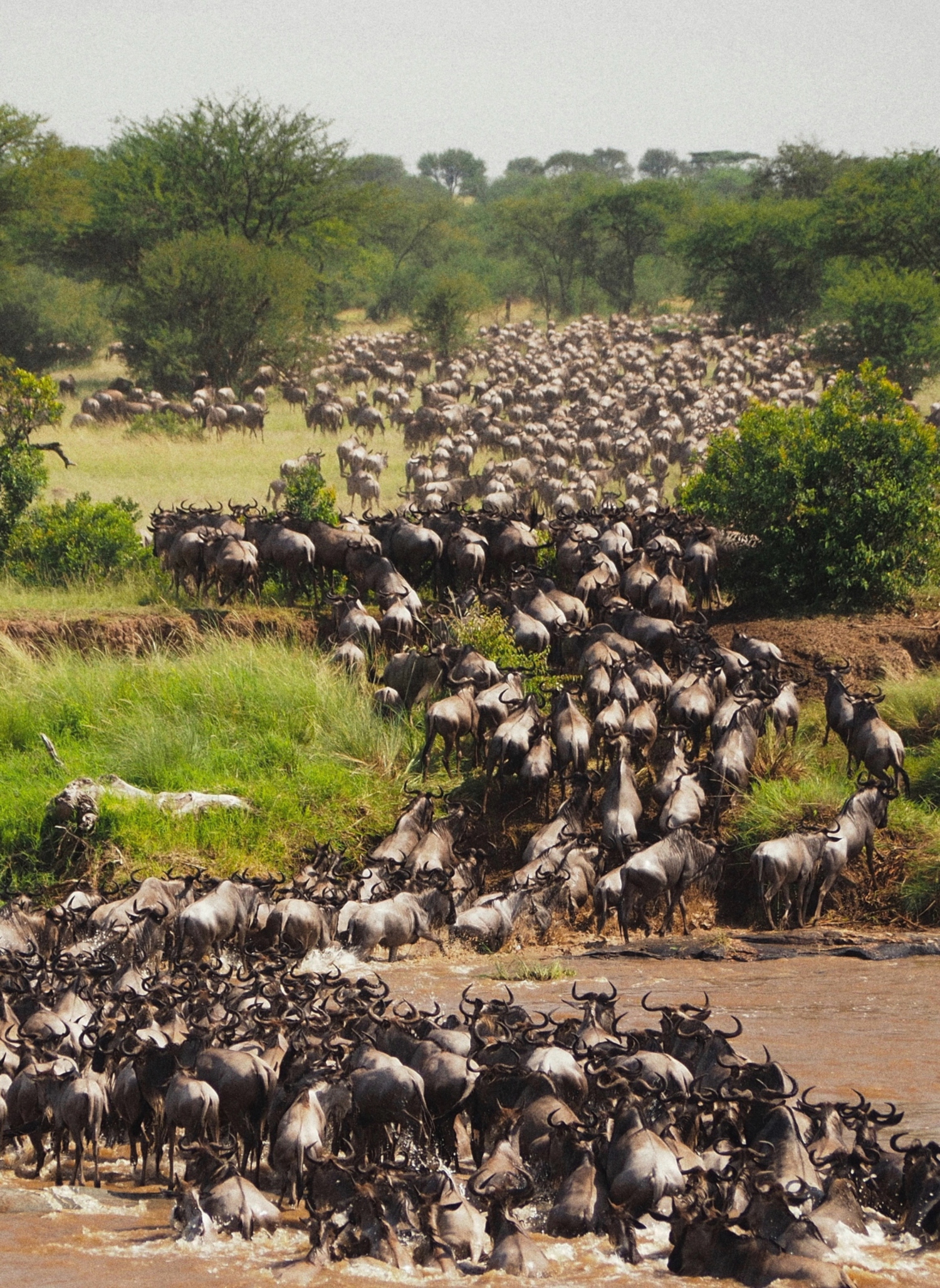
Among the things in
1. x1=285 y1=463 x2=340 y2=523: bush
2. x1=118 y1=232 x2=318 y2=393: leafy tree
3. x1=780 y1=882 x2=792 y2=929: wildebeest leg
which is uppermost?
x1=118 y1=232 x2=318 y2=393: leafy tree

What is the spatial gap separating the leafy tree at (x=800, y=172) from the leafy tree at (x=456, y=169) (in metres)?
67.7

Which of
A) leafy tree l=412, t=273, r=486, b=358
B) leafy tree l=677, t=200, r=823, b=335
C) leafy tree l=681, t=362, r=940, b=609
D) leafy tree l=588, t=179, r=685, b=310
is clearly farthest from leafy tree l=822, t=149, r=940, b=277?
leafy tree l=681, t=362, r=940, b=609

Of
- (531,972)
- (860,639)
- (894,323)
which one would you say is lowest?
(531,972)

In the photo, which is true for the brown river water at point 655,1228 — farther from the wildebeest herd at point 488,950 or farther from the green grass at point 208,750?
the green grass at point 208,750

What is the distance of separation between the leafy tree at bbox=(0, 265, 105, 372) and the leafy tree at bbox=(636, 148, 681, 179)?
97246mm

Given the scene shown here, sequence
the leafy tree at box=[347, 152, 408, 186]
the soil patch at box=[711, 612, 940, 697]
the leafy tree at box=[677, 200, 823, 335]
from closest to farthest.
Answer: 1. the soil patch at box=[711, 612, 940, 697]
2. the leafy tree at box=[677, 200, 823, 335]
3. the leafy tree at box=[347, 152, 408, 186]

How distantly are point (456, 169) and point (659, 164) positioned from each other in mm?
20216

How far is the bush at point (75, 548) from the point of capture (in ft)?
55.7

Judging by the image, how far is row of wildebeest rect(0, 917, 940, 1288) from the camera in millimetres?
5684

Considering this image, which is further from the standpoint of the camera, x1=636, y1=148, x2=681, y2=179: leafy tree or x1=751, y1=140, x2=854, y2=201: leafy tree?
x1=636, y1=148, x2=681, y2=179: leafy tree

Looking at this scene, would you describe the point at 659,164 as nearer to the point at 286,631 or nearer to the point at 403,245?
the point at 403,245

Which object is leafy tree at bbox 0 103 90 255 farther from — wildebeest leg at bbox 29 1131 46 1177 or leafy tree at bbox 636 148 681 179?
leafy tree at bbox 636 148 681 179

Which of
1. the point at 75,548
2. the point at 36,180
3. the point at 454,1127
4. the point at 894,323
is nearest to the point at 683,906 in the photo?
the point at 454,1127

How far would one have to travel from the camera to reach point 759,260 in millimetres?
51312
